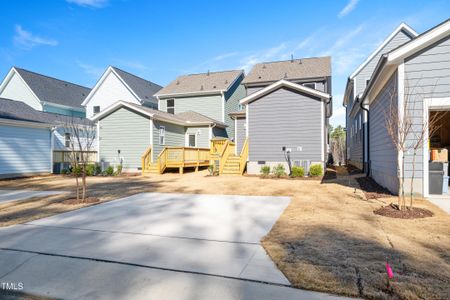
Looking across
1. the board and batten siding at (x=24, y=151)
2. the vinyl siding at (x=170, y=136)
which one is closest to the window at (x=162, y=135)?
the vinyl siding at (x=170, y=136)

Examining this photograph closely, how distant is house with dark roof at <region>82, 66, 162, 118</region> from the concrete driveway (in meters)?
21.5

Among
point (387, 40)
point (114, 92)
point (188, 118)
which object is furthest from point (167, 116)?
point (387, 40)

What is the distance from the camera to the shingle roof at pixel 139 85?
1059 inches

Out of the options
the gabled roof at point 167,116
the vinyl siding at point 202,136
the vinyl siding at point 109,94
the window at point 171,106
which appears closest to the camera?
the gabled roof at point 167,116

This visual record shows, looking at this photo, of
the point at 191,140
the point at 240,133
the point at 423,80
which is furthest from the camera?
the point at 191,140

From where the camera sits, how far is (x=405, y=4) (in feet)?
36.1

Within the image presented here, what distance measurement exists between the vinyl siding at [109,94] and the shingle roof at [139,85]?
0.53m

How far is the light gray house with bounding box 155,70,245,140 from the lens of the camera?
24.5 meters

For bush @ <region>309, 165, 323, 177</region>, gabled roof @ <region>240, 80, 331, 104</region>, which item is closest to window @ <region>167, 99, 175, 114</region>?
gabled roof @ <region>240, 80, 331, 104</region>

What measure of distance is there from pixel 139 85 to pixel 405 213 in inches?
1056

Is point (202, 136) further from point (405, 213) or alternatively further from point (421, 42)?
point (405, 213)

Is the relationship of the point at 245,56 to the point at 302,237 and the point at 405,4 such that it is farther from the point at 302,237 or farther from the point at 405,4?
the point at 302,237

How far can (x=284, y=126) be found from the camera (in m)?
15.0

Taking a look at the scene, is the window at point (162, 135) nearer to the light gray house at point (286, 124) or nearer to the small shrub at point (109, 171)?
the small shrub at point (109, 171)
